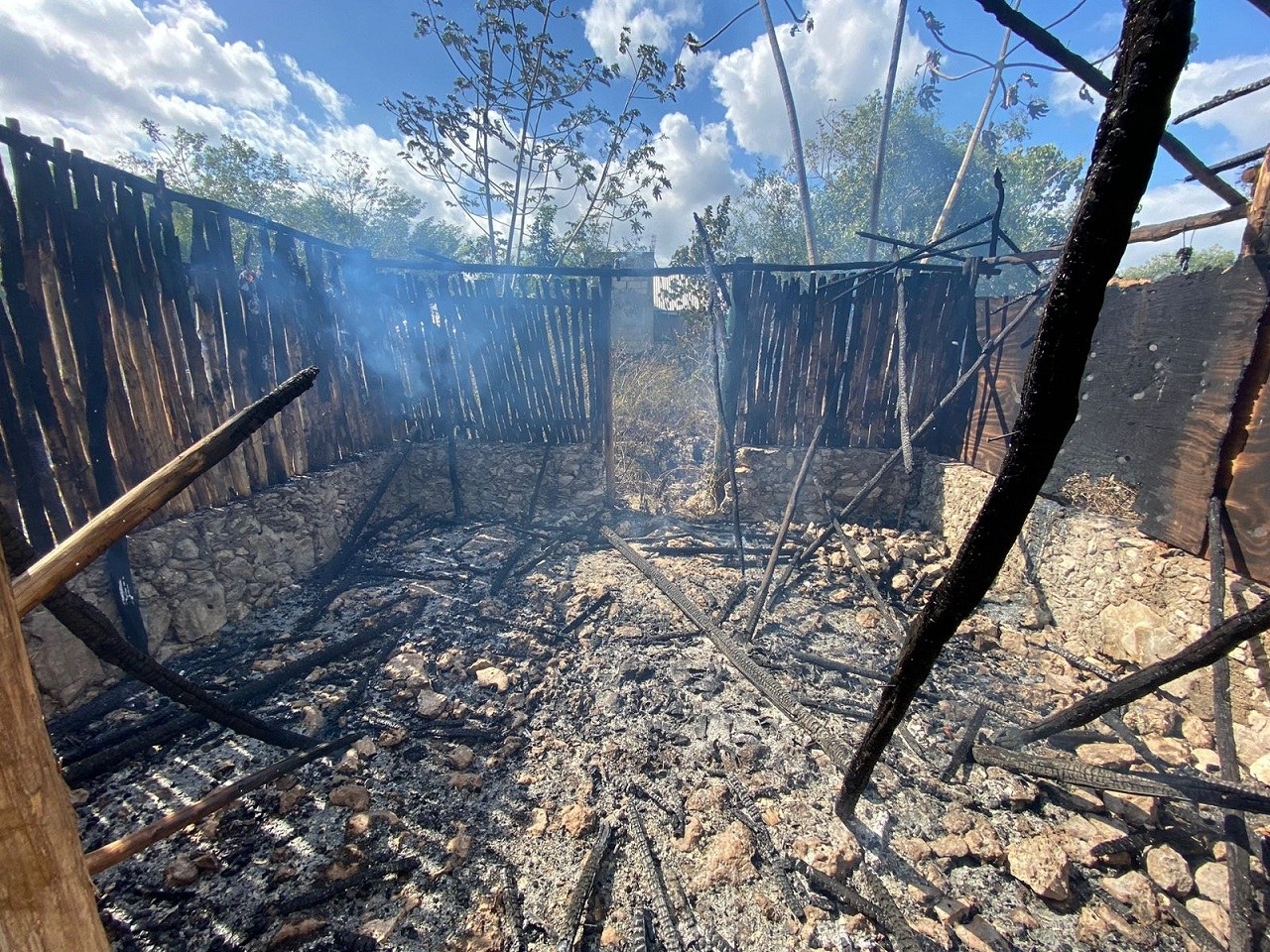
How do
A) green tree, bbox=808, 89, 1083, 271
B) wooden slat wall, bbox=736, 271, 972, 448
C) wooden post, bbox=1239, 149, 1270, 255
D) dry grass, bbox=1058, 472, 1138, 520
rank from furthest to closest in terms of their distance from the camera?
green tree, bbox=808, 89, 1083, 271, wooden slat wall, bbox=736, 271, 972, 448, dry grass, bbox=1058, 472, 1138, 520, wooden post, bbox=1239, 149, 1270, 255

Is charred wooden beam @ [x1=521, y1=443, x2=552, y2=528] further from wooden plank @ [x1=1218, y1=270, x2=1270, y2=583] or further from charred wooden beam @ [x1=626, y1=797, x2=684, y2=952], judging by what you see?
wooden plank @ [x1=1218, y1=270, x2=1270, y2=583]

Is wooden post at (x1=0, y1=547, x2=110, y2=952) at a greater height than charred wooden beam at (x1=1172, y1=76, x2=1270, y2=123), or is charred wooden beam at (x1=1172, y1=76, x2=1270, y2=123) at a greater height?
charred wooden beam at (x1=1172, y1=76, x2=1270, y2=123)

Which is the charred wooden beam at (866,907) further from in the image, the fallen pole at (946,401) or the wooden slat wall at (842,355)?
the wooden slat wall at (842,355)

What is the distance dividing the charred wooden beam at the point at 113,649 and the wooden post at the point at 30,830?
869 millimetres

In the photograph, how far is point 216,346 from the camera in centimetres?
402

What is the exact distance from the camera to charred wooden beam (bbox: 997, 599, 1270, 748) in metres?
1.71

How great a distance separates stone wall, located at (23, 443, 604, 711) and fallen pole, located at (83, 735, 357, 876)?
155cm

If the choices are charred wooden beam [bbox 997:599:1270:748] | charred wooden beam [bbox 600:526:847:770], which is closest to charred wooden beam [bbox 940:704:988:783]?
charred wooden beam [bbox 997:599:1270:748]

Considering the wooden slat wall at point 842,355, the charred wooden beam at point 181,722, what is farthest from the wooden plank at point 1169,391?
the charred wooden beam at point 181,722

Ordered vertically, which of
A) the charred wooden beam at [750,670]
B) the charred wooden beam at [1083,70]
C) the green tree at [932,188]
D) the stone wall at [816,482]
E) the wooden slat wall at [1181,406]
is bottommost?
the charred wooden beam at [750,670]

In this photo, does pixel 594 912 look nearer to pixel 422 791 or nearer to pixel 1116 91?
pixel 422 791

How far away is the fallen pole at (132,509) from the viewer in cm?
119

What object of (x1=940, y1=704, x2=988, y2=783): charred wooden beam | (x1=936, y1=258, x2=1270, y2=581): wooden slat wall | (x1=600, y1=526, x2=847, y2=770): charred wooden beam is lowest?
(x1=940, y1=704, x2=988, y2=783): charred wooden beam

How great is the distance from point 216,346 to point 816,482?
6.54 m
